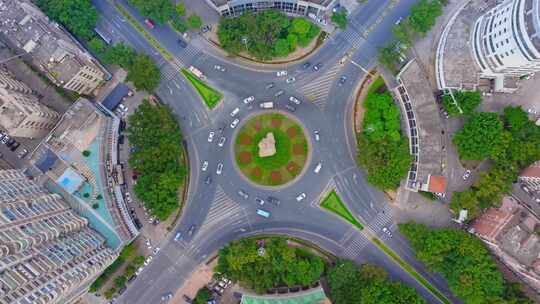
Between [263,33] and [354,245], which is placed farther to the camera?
[354,245]

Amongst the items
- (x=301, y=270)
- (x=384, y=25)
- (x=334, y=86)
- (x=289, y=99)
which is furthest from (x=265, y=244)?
(x=384, y=25)

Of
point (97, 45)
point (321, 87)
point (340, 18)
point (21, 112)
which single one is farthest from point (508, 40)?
point (21, 112)

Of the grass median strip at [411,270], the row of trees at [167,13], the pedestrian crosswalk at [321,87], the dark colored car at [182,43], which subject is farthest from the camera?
the dark colored car at [182,43]

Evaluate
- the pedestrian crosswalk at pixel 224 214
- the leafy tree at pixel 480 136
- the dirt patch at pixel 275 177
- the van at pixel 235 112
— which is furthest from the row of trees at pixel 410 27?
the pedestrian crosswalk at pixel 224 214

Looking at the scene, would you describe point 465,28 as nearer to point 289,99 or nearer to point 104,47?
point 289,99

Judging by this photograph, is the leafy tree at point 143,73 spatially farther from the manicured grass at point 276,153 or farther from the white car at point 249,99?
the manicured grass at point 276,153

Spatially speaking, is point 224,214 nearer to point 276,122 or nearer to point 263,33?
point 276,122
